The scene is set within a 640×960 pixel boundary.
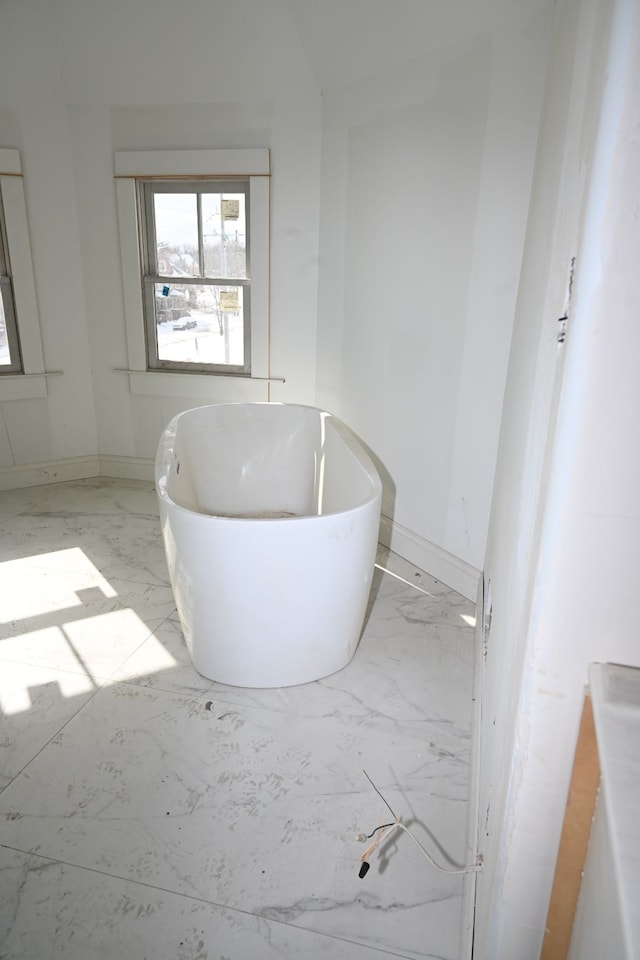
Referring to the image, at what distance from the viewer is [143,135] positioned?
3.34 meters

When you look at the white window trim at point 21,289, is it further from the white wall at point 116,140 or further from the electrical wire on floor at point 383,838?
the electrical wire on floor at point 383,838

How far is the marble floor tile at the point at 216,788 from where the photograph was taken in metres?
1.31

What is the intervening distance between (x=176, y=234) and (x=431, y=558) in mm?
2275

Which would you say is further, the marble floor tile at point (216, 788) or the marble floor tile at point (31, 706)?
the marble floor tile at point (31, 706)

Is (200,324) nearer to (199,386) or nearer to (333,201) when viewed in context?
(199,386)

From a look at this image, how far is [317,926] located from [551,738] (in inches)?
36.5

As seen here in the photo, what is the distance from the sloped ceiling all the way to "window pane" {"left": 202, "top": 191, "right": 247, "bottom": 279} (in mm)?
748

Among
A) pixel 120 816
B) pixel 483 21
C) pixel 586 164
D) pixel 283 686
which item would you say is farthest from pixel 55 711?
pixel 483 21

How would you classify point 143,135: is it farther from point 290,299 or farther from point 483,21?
point 483,21

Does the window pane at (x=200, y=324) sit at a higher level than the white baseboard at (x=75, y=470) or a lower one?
higher

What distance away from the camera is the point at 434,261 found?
247cm

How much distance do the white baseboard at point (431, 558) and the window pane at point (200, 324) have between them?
140 centimetres

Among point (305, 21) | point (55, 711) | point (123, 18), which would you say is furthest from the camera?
point (123, 18)

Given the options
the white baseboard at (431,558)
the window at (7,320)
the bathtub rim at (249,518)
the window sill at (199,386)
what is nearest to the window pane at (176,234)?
the window sill at (199,386)
